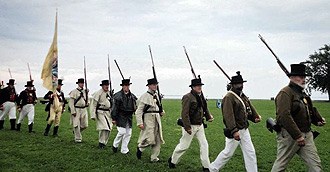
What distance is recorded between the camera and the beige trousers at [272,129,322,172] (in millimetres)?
6617

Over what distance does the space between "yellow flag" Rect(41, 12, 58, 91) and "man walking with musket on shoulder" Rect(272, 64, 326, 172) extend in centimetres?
869

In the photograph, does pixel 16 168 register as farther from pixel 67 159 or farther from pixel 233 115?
pixel 233 115

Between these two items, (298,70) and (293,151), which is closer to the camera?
(293,151)

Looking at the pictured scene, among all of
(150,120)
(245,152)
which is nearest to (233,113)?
(245,152)

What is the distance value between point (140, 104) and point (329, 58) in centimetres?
7577

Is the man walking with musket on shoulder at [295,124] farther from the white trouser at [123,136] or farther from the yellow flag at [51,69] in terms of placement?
the yellow flag at [51,69]

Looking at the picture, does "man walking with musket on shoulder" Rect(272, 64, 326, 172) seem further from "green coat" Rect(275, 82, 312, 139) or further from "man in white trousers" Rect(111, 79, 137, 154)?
"man in white trousers" Rect(111, 79, 137, 154)

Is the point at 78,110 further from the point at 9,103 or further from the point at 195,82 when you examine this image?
the point at 195,82

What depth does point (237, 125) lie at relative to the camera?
797 centimetres

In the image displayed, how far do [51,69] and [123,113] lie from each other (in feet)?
10.4

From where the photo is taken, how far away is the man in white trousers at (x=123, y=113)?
1199cm

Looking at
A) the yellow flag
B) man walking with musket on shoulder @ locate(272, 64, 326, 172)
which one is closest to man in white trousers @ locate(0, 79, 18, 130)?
the yellow flag

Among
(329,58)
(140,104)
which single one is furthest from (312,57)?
(140,104)

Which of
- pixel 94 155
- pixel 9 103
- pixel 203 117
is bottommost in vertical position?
pixel 94 155
